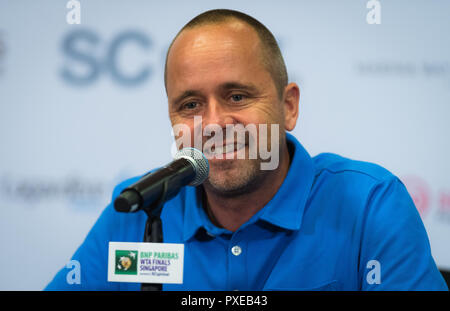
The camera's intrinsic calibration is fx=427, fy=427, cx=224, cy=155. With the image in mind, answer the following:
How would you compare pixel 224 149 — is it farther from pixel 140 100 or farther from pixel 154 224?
pixel 140 100

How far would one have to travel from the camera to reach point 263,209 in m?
1.26

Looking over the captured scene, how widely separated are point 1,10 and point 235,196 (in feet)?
4.96

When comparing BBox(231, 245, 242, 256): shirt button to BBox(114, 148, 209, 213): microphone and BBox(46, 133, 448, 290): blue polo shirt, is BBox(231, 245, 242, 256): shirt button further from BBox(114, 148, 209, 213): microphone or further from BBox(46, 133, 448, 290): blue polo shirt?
BBox(114, 148, 209, 213): microphone

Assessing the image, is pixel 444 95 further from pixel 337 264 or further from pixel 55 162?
pixel 55 162

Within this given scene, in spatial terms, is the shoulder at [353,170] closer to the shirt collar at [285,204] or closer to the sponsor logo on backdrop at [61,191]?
the shirt collar at [285,204]

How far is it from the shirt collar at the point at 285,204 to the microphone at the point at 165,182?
402 mm

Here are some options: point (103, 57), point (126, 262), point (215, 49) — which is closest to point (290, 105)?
point (215, 49)

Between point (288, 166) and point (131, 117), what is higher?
point (131, 117)

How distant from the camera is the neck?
1.33 meters

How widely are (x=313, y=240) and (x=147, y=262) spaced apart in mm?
547
